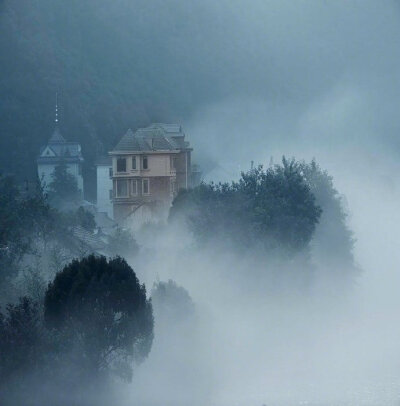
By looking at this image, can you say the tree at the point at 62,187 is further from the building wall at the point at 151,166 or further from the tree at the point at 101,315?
the tree at the point at 101,315

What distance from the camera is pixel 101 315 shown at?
25.8 metres

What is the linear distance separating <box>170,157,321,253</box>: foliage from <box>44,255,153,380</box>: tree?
45.3ft

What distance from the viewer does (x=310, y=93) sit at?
3701 inches

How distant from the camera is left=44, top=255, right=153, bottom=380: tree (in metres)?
25.8

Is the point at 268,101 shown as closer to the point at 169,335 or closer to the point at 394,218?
the point at 394,218

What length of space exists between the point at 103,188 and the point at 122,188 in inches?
314

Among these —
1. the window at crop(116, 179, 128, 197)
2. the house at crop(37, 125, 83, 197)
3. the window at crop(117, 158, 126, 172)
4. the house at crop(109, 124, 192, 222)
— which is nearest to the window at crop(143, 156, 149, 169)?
the house at crop(109, 124, 192, 222)

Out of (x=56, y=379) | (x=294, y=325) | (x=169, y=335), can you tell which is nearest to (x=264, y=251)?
→ (x=294, y=325)

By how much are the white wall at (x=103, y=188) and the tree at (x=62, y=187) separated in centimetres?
83

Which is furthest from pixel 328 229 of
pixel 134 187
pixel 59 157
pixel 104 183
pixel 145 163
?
pixel 59 157

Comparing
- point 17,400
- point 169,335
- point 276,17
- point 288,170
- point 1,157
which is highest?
point 276,17

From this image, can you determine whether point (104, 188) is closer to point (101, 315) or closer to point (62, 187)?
point (62, 187)

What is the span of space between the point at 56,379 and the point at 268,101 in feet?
203

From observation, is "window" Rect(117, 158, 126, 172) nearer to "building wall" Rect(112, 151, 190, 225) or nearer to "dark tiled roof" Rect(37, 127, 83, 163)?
"building wall" Rect(112, 151, 190, 225)
